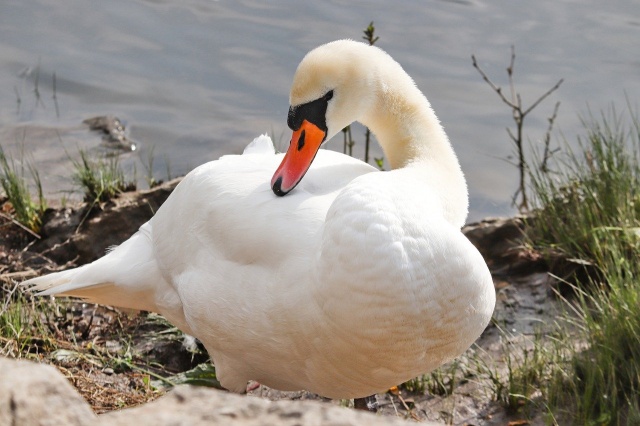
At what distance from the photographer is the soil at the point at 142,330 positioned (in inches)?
172

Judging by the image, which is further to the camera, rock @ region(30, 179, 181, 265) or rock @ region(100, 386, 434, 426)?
rock @ region(30, 179, 181, 265)

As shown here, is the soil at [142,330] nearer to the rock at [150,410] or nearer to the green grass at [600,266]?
the green grass at [600,266]

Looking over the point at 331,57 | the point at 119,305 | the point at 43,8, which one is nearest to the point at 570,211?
the point at 331,57

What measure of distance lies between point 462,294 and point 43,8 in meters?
7.51

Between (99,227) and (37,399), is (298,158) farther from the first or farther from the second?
(99,227)

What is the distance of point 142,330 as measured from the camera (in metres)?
5.12

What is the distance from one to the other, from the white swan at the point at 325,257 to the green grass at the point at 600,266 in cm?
76

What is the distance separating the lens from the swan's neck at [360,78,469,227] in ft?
13.0

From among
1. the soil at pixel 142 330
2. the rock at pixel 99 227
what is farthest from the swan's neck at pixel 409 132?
the rock at pixel 99 227

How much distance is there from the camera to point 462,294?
10.6ft

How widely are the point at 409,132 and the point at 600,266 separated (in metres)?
1.44

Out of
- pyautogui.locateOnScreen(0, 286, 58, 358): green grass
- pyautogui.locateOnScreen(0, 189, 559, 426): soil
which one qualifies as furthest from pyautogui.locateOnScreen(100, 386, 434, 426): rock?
pyautogui.locateOnScreen(0, 286, 58, 358): green grass

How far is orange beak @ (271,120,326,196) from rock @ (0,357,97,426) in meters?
1.88

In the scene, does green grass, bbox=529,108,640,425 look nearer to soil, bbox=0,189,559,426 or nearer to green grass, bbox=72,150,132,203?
soil, bbox=0,189,559,426
